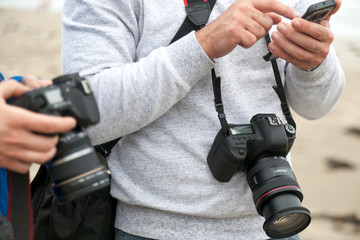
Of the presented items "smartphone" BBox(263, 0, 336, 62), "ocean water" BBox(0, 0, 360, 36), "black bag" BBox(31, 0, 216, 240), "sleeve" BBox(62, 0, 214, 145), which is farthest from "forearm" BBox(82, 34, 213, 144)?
"ocean water" BBox(0, 0, 360, 36)

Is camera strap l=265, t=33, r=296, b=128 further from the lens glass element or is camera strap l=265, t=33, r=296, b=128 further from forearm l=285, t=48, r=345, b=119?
the lens glass element

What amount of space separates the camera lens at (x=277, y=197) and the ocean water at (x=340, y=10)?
7.52 m

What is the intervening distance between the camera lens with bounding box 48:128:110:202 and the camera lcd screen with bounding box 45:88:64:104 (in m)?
0.06

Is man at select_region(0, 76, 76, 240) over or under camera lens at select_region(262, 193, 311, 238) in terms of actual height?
over

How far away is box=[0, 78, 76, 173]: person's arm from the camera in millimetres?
832

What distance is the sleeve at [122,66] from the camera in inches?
45.3

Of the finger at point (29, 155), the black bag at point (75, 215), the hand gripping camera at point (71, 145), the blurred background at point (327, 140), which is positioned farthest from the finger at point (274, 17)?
the blurred background at point (327, 140)

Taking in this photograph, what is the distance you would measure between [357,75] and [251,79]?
211 inches

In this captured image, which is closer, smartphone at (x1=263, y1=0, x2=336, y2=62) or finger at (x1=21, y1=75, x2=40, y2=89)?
finger at (x1=21, y1=75, x2=40, y2=89)

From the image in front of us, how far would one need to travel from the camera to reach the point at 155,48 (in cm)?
124

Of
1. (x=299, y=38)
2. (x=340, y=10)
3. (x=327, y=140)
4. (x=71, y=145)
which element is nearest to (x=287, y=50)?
(x=299, y=38)

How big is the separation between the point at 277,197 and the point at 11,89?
2.10 feet

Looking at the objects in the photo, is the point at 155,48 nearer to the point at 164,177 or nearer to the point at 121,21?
the point at 121,21

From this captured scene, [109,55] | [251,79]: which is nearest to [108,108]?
[109,55]
